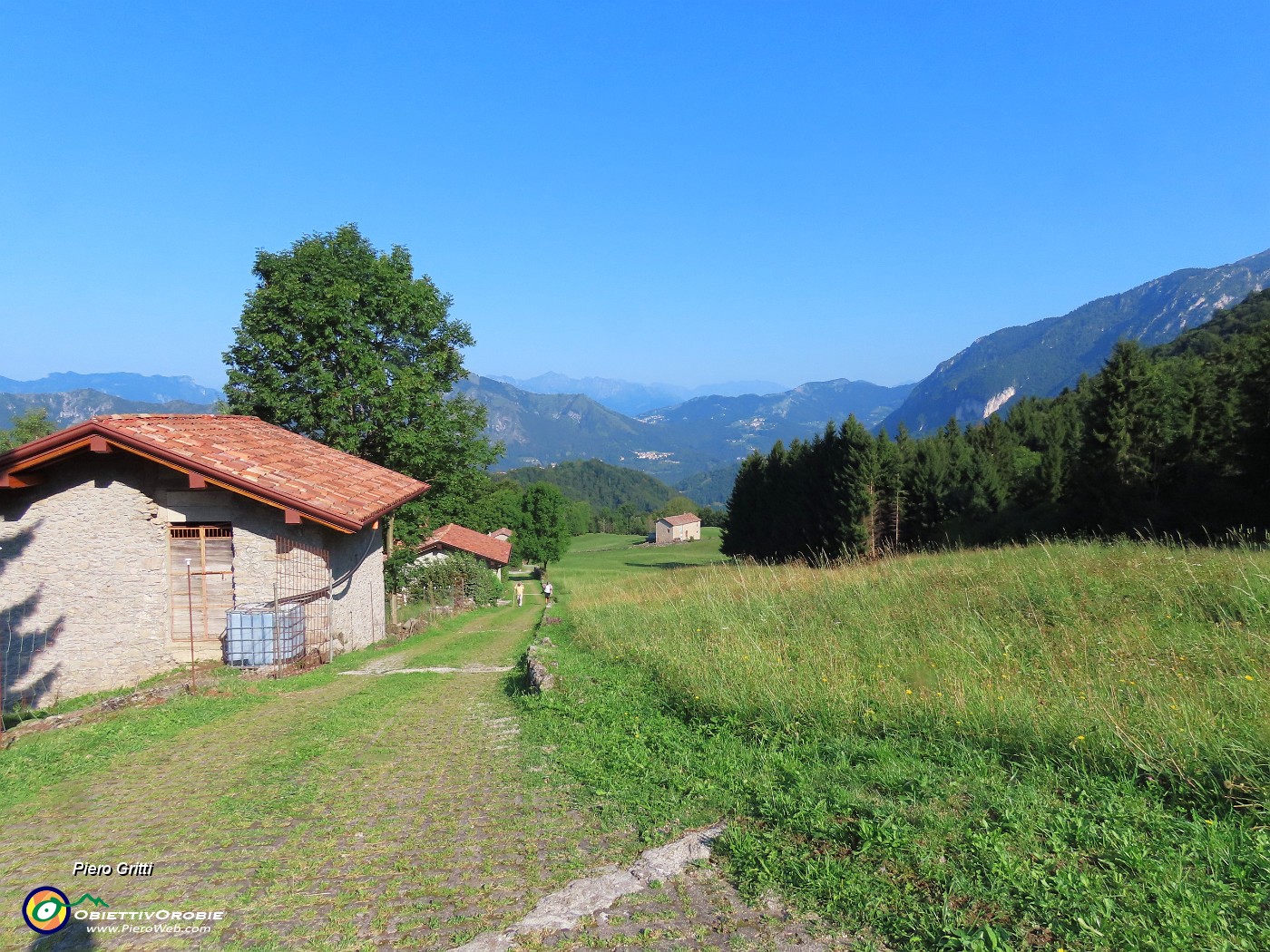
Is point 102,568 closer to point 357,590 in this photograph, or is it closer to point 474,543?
point 357,590

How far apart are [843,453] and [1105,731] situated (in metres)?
40.1

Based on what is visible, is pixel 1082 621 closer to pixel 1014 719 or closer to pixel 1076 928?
pixel 1014 719

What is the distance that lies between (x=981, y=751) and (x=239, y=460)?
42.1 ft

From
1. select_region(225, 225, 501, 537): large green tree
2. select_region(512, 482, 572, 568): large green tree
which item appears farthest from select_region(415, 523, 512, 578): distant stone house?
select_region(225, 225, 501, 537): large green tree

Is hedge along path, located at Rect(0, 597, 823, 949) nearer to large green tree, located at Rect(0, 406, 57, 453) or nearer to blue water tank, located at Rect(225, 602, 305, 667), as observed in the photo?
blue water tank, located at Rect(225, 602, 305, 667)

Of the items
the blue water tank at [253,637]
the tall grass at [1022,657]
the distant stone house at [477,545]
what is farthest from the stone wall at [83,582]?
the distant stone house at [477,545]

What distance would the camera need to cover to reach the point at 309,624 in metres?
13.1

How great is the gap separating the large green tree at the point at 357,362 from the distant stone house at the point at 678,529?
285ft

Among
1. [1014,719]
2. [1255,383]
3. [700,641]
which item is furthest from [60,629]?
[1255,383]

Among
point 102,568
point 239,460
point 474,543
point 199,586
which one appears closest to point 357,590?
point 199,586

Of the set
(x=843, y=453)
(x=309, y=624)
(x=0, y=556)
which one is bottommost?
(x=309, y=624)

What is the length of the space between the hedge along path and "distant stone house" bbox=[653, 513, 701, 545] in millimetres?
103662

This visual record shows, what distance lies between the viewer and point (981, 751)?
479 cm

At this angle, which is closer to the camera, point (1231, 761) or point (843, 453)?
point (1231, 761)
